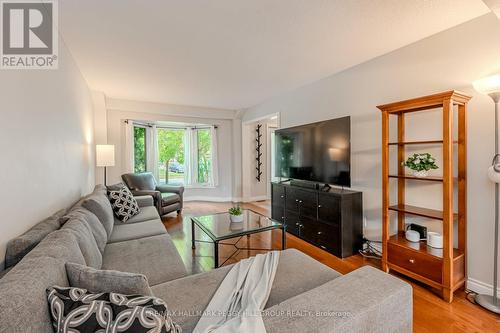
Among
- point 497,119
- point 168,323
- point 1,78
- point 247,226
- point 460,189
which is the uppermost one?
point 1,78

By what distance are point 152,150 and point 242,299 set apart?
5.13 meters

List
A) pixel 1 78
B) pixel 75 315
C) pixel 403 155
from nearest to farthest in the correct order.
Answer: pixel 75 315
pixel 1 78
pixel 403 155

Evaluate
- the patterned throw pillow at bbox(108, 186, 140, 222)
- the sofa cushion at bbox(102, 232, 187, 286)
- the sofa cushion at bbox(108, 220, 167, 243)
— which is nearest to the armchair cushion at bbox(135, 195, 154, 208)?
the patterned throw pillow at bbox(108, 186, 140, 222)

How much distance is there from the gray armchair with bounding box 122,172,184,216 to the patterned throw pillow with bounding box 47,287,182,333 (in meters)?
3.41

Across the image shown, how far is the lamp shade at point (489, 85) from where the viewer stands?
5.54 feet

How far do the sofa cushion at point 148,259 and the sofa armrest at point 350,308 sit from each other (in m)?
0.92

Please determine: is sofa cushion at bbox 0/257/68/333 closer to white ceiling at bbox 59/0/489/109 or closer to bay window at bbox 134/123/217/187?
white ceiling at bbox 59/0/489/109

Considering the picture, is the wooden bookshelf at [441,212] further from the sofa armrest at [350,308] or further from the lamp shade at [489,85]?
the sofa armrest at [350,308]

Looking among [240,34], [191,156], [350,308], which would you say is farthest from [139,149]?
[350,308]

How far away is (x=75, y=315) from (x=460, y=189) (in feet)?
9.17

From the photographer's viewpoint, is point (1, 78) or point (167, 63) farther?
point (167, 63)

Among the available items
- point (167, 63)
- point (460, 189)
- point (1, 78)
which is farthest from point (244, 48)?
point (460, 189)

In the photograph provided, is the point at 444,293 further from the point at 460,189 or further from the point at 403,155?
the point at 403,155

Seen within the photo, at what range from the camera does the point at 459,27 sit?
2.04m
